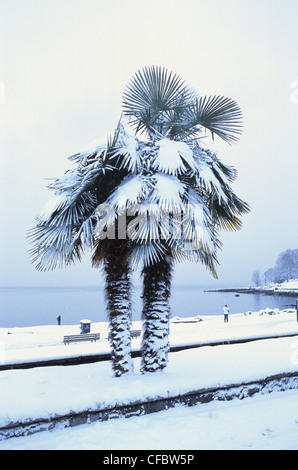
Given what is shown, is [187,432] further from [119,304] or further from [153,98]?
[153,98]

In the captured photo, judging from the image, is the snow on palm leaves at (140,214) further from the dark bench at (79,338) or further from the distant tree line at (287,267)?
the distant tree line at (287,267)

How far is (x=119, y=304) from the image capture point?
18.6 feet

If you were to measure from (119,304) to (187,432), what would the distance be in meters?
2.20

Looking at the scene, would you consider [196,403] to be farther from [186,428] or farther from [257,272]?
[257,272]

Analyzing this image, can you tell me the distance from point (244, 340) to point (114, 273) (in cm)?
675

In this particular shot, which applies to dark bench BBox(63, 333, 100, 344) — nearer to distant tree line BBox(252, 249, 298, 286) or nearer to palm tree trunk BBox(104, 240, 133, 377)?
palm tree trunk BBox(104, 240, 133, 377)

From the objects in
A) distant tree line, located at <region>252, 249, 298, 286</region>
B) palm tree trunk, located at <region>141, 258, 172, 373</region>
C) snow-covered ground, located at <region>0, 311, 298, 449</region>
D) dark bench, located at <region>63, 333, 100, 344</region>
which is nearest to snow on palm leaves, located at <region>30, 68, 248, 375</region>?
palm tree trunk, located at <region>141, 258, 172, 373</region>

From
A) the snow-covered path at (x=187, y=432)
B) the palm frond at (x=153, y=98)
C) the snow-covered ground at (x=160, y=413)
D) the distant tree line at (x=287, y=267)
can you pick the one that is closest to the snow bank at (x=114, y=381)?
the snow-covered ground at (x=160, y=413)

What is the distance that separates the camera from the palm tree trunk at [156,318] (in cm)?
583

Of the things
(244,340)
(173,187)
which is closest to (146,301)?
(173,187)

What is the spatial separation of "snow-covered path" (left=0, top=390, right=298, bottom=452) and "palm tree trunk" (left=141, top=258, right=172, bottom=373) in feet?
3.39

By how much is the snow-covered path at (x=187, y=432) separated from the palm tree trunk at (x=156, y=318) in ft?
3.39

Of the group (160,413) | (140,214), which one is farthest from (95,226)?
(160,413)

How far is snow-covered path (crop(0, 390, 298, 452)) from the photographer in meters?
3.97
